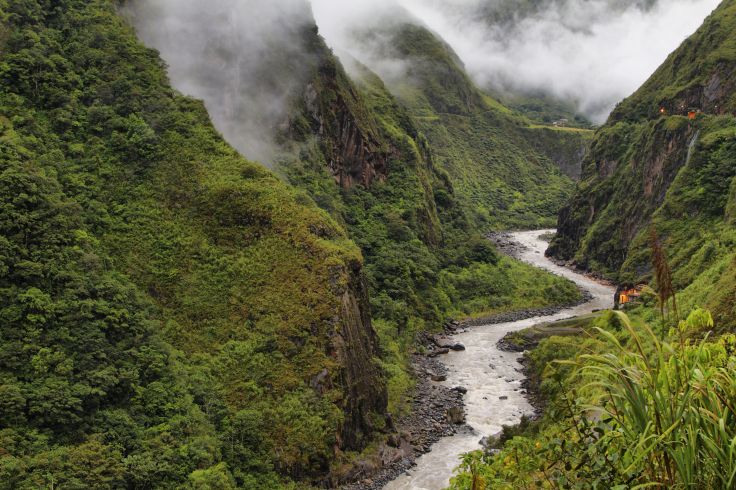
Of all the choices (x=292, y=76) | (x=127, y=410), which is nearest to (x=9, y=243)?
(x=127, y=410)

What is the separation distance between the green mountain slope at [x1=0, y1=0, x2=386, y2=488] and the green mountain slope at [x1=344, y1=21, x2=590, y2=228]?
91.3m

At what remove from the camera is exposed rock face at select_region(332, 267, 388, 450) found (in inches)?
1362

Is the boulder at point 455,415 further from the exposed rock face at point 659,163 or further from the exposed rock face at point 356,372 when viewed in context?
the exposed rock face at point 659,163

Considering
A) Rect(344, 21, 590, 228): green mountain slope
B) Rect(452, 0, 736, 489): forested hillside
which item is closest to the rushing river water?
Rect(452, 0, 736, 489): forested hillside

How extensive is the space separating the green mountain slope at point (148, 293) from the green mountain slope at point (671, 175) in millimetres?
24826

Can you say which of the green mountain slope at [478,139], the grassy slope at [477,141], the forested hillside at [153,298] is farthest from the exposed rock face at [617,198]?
the forested hillside at [153,298]

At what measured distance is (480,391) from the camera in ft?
150

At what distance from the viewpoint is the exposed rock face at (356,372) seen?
34594mm

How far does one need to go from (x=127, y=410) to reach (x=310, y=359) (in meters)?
10.9

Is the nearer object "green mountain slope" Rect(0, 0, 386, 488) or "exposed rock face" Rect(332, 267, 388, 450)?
"green mountain slope" Rect(0, 0, 386, 488)

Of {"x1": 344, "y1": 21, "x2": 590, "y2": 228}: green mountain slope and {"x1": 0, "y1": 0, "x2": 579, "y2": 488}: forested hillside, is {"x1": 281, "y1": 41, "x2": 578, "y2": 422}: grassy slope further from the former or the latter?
{"x1": 344, "y1": 21, "x2": 590, "y2": 228}: green mountain slope

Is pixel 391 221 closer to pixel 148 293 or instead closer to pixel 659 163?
pixel 659 163

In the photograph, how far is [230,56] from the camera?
61375 mm

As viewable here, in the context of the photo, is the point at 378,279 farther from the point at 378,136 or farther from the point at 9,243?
the point at 9,243
